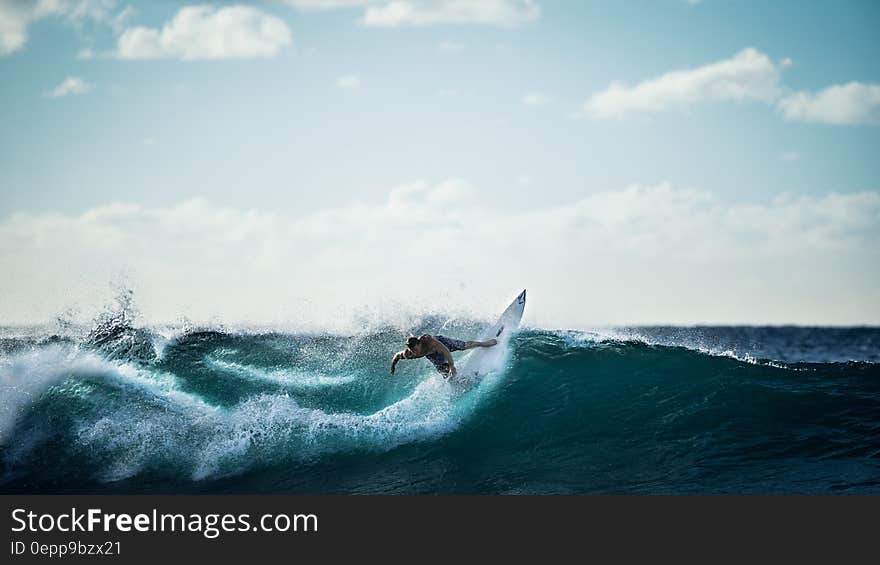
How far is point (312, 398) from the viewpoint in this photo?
1140cm

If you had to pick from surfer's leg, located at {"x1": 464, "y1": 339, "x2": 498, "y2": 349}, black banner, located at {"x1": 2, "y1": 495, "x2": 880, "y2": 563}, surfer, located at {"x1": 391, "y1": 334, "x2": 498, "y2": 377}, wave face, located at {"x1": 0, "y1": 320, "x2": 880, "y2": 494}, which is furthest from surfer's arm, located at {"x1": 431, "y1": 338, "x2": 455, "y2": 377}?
black banner, located at {"x1": 2, "y1": 495, "x2": 880, "y2": 563}

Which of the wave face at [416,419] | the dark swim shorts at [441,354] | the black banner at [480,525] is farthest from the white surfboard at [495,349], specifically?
the black banner at [480,525]

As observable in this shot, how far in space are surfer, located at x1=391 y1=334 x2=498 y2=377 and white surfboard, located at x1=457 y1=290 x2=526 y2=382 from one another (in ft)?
2.45

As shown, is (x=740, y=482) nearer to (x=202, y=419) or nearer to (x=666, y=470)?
(x=666, y=470)

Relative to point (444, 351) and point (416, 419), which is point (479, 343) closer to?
point (444, 351)

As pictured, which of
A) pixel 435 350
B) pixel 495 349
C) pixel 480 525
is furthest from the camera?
pixel 495 349

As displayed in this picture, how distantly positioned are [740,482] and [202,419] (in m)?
7.77

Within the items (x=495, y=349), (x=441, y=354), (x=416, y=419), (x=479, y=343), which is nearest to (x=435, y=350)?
(x=441, y=354)

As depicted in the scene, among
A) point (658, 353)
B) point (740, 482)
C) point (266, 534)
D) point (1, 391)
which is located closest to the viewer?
point (266, 534)

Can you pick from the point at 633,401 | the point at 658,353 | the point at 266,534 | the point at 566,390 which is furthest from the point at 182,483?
the point at 658,353

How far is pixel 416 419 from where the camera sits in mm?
10367

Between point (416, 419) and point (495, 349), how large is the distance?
2541 millimetres

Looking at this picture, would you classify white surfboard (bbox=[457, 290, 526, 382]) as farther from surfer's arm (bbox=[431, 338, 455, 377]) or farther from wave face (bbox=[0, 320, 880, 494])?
surfer's arm (bbox=[431, 338, 455, 377])

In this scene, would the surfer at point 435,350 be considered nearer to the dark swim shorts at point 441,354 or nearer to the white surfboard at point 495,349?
the dark swim shorts at point 441,354
